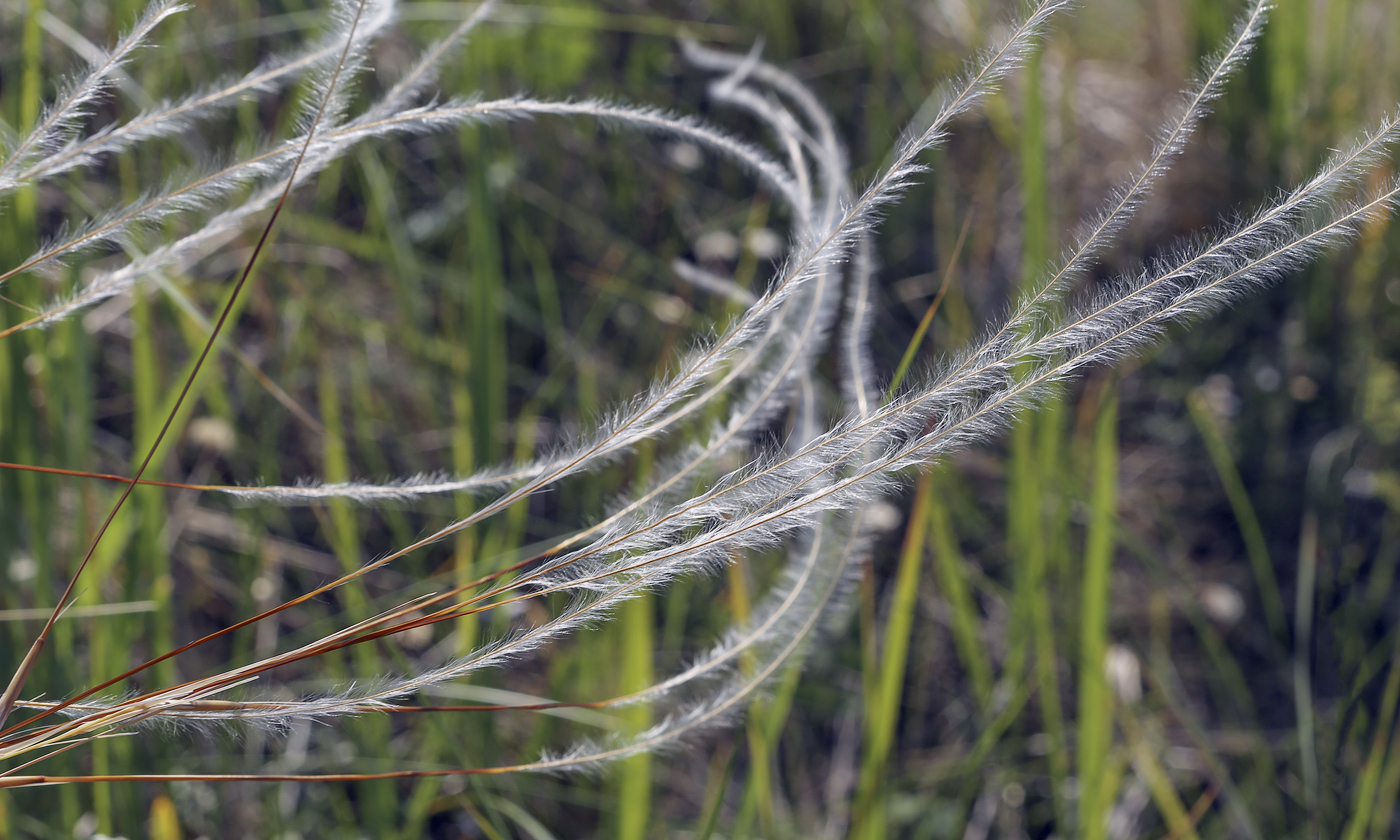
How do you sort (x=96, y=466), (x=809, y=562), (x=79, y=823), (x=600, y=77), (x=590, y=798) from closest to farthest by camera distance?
1. (x=809, y=562)
2. (x=79, y=823)
3. (x=590, y=798)
4. (x=96, y=466)
5. (x=600, y=77)

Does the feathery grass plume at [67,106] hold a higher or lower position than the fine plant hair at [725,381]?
higher

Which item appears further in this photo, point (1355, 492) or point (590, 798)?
point (1355, 492)

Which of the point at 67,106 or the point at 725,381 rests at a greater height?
the point at 67,106

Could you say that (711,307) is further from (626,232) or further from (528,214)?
(528,214)

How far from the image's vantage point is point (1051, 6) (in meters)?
0.63

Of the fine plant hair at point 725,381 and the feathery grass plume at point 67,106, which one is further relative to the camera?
the feathery grass plume at point 67,106

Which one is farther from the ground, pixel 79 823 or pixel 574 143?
pixel 574 143

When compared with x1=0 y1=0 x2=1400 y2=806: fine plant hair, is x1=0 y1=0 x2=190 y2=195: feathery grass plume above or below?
above

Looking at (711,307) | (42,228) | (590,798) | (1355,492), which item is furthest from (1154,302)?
(42,228)

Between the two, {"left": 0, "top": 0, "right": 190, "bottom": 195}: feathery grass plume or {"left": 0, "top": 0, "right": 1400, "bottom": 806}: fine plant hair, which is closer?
{"left": 0, "top": 0, "right": 1400, "bottom": 806}: fine plant hair

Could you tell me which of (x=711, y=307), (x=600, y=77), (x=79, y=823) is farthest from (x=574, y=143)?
(x=79, y=823)

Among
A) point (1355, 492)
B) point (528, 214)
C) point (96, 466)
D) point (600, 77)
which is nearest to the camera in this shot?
point (96, 466)

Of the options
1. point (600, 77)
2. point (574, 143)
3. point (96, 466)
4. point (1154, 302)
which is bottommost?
point (96, 466)

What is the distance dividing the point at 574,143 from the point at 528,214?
0.25 metres
